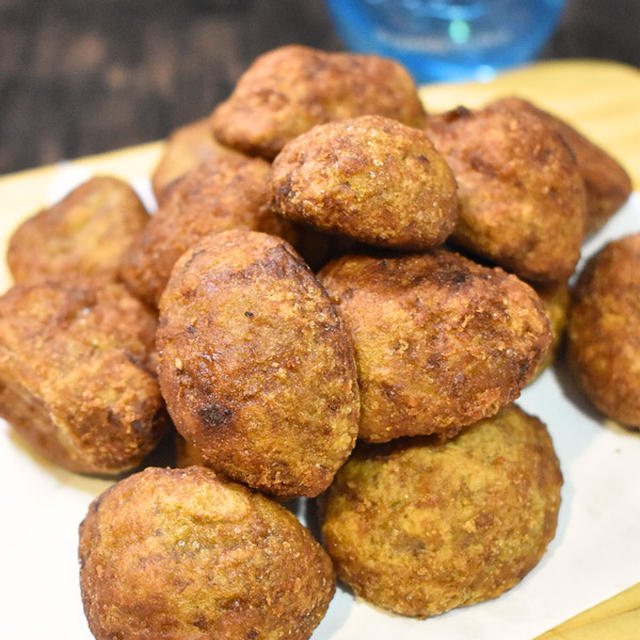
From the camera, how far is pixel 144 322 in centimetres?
179

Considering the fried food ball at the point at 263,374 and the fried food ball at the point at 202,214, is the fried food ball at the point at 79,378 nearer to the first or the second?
the fried food ball at the point at 202,214

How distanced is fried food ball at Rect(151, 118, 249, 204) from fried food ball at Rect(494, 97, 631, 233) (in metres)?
0.85

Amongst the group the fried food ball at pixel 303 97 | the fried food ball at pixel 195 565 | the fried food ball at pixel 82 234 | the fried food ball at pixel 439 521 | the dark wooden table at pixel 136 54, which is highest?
the fried food ball at pixel 303 97

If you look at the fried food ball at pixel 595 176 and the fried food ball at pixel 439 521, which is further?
the fried food ball at pixel 595 176

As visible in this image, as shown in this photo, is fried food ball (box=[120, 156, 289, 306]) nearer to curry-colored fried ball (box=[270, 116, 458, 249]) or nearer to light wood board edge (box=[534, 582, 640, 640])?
curry-colored fried ball (box=[270, 116, 458, 249])

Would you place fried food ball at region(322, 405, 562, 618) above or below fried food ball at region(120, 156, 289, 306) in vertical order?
below

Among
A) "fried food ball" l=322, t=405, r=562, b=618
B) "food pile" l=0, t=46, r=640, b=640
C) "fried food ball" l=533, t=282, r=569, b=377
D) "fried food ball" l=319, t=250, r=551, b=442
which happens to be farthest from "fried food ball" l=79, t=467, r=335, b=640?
"fried food ball" l=533, t=282, r=569, b=377

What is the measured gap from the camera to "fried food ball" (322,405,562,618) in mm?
1466

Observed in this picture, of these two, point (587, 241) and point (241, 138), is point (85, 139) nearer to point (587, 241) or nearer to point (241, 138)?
point (241, 138)

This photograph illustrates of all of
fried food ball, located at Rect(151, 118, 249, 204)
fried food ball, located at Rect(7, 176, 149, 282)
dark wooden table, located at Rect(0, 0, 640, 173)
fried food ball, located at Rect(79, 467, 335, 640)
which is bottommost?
dark wooden table, located at Rect(0, 0, 640, 173)

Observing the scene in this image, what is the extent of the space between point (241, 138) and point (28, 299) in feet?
2.16

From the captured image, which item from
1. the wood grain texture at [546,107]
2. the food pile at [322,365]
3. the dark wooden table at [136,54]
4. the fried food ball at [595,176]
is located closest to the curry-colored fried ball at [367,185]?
the food pile at [322,365]

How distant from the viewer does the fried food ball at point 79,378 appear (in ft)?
5.25

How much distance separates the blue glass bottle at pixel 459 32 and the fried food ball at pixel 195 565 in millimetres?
2765
